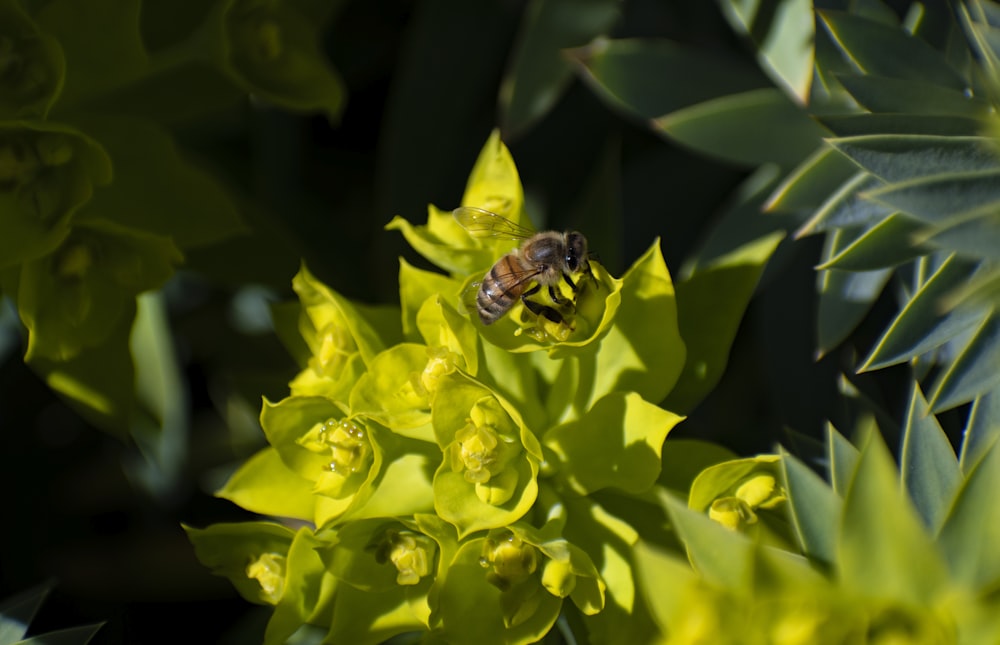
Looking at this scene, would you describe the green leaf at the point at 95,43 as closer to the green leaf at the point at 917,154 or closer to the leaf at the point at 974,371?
the green leaf at the point at 917,154

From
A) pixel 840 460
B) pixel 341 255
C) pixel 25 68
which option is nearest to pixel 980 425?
pixel 840 460

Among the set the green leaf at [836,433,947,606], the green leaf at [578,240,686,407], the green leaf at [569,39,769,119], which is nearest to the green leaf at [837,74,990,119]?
the green leaf at [578,240,686,407]

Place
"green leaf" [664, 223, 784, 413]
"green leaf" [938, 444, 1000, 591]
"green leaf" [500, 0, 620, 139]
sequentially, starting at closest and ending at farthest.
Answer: "green leaf" [938, 444, 1000, 591] → "green leaf" [664, 223, 784, 413] → "green leaf" [500, 0, 620, 139]

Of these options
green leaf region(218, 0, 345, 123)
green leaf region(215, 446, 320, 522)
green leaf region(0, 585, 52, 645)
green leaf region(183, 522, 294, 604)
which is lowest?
green leaf region(0, 585, 52, 645)

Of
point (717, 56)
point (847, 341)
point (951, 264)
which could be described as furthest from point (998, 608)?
point (717, 56)

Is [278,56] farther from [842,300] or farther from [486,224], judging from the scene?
[842,300]

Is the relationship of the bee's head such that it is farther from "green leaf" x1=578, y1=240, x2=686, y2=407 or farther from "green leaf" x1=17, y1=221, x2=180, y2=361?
"green leaf" x1=17, y1=221, x2=180, y2=361
